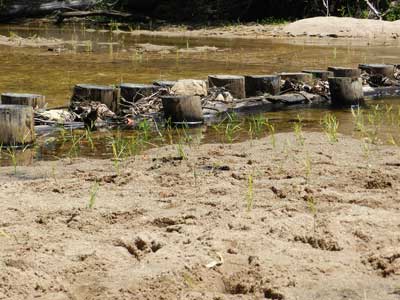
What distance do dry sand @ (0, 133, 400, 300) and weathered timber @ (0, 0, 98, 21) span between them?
826 inches

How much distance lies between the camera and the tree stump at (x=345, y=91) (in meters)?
10.3

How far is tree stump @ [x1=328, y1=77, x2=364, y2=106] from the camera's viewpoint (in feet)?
33.8

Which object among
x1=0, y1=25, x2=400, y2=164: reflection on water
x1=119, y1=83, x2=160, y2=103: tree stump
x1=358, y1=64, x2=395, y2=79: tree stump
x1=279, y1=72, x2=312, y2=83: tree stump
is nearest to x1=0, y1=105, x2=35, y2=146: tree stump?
x1=0, y1=25, x2=400, y2=164: reflection on water

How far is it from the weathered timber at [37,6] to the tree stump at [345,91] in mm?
17721

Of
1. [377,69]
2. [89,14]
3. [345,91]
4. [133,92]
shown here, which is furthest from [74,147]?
[89,14]

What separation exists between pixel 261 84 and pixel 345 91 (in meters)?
0.99

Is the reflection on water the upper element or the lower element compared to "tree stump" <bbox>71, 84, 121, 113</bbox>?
lower

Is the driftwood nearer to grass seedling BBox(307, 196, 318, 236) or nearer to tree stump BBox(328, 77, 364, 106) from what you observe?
tree stump BBox(328, 77, 364, 106)

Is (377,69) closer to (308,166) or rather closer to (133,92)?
(133,92)

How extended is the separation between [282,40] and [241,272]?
55.3 feet

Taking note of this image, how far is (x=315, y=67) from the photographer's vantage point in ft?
45.8

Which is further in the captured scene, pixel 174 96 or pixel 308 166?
pixel 174 96

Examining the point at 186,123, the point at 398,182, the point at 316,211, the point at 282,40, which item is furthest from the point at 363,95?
the point at 282,40

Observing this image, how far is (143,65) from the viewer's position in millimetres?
13828
